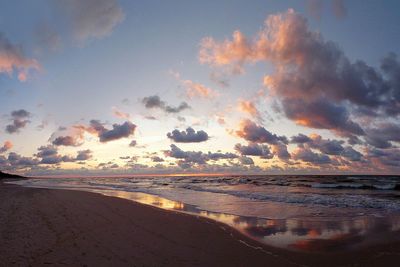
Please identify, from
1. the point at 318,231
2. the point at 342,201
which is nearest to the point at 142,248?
the point at 318,231

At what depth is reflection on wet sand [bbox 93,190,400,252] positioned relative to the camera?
31.2 ft

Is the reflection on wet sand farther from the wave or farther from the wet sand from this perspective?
the wave

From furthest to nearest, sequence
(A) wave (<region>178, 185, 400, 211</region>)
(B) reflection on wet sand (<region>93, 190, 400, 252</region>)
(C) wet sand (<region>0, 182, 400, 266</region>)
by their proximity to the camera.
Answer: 1. (A) wave (<region>178, 185, 400, 211</region>)
2. (B) reflection on wet sand (<region>93, 190, 400, 252</region>)
3. (C) wet sand (<region>0, 182, 400, 266</region>)

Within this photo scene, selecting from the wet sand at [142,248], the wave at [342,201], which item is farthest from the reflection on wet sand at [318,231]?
the wave at [342,201]

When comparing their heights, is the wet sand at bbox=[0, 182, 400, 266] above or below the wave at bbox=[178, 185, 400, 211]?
above

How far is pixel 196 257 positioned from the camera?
7805mm

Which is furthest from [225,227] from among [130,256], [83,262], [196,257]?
[83,262]

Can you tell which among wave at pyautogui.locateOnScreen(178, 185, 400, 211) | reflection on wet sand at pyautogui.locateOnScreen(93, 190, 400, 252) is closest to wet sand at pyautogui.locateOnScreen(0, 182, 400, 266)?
reflection on wet sand at pyautogui.locateOnScreen(93, 190, 400, 252)

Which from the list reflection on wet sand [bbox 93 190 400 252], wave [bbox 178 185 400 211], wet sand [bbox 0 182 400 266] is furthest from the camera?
wave [bbox 178 185 400 211]

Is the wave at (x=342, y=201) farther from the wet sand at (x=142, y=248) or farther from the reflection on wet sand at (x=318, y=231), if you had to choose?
the wet sand at (x=142, y=248)

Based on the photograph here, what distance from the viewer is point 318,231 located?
11562mm

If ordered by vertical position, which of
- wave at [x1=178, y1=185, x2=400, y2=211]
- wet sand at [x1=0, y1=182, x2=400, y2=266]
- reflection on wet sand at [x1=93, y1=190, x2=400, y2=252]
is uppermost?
wet sand at [x1=0, y1=182, x2=400, y2=266]

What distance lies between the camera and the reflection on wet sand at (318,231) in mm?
9523

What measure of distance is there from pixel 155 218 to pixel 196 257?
252 inches
